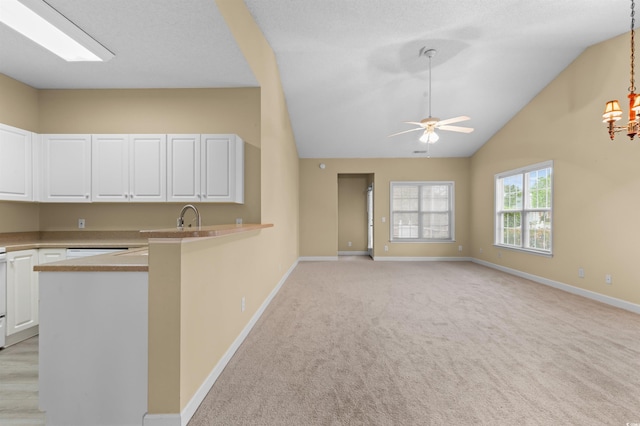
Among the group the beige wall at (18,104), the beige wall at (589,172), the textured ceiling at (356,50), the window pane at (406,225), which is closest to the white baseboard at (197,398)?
the textured ceiling at (356,50)

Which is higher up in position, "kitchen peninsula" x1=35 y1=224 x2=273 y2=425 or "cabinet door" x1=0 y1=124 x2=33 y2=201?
"cabinet door" x1=0 y1=124 x2=33 y2=201

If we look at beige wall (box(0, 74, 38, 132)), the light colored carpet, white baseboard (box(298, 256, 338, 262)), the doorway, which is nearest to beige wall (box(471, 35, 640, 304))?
the light colored carpet

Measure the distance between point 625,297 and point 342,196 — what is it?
6.77m

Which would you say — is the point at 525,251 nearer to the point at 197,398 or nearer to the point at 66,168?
the point at 197,398

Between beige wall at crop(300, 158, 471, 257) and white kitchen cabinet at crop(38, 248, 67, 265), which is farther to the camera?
beige wall at crop(300, 158, 471, 257)

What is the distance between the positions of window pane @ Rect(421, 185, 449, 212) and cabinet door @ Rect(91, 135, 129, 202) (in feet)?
22.2

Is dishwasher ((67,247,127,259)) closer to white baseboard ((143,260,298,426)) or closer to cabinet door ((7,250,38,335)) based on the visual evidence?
cabinet door ((7,250,38,335))

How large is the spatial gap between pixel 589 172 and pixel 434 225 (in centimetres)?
399

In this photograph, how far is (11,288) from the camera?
9.34 feet

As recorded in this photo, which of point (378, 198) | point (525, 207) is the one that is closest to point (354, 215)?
point (378, 198)

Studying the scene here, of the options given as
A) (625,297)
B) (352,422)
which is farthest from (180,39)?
(625,297)

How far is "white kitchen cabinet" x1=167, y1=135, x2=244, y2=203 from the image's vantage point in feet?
11.7

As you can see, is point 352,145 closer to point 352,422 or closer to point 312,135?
point 312,135

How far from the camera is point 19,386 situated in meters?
2.18
